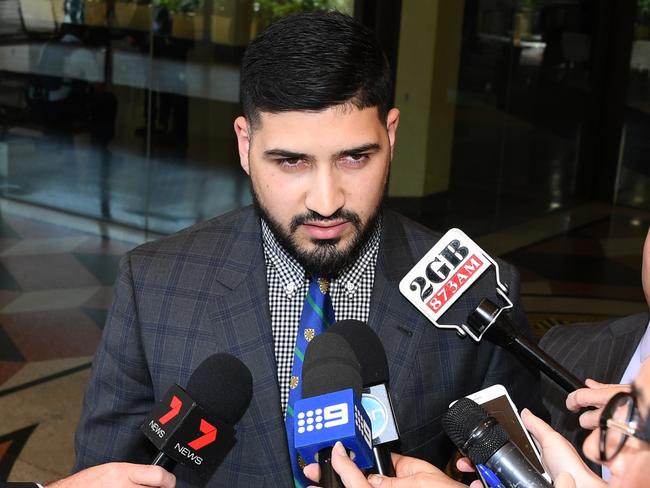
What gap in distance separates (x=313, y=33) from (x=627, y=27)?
24.7 ft

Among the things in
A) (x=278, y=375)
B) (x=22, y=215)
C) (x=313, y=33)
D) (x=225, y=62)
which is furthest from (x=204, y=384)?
(x=22, y=215)

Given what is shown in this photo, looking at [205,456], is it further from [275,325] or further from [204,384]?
[275,325]

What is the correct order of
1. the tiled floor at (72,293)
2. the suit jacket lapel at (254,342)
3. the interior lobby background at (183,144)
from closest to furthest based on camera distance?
the suit jacket lapel at (254,342) → the tiled floor at (72,293) → the interior lobby background at (183,144)

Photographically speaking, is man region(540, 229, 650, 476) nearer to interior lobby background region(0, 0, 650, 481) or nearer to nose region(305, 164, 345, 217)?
nose region(305, 164, 345, 217)

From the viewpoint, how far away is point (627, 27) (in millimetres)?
8414

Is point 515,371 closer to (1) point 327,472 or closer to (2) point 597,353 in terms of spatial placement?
(2) point 597,353

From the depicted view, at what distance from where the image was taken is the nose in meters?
1.50

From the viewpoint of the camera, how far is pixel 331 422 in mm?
1216

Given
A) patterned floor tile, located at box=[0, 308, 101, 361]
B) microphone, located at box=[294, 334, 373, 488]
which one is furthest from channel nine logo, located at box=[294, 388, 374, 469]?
patterned floor tile, located at box=[0, 308, 101, 361]

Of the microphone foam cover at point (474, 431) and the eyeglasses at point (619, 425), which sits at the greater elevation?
the eyeglasses at point (619, 425)

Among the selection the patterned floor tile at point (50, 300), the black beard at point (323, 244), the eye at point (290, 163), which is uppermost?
the eye at point (290, 163)

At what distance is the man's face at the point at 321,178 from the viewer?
4.95 ft

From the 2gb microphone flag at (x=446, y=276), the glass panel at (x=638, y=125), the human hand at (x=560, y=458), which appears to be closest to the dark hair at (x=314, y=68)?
the 2gb microphone flag at (x=446, y=276)

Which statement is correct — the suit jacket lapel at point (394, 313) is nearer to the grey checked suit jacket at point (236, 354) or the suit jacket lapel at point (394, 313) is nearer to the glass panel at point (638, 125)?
the grey checked suit jacket at point (236, 354)
